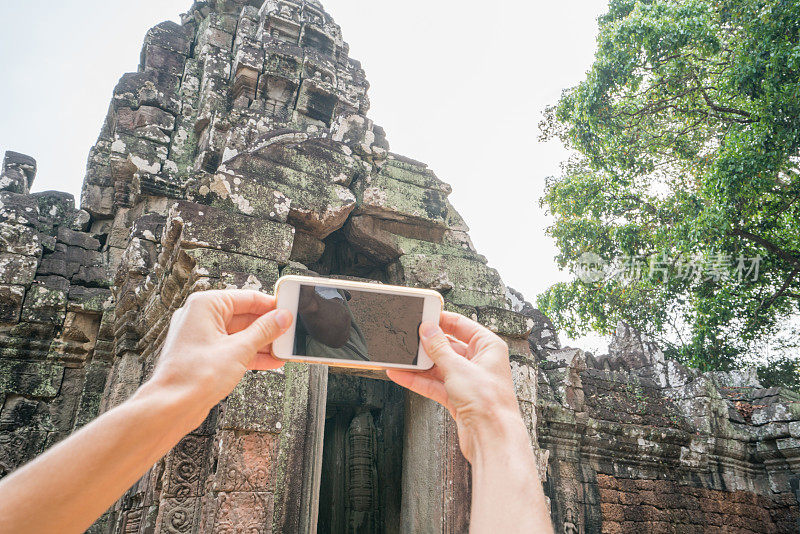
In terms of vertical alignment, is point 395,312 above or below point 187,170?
below

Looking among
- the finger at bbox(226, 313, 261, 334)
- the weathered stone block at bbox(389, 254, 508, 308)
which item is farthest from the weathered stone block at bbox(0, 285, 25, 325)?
the finger at bbox(226, 313, 261, 334)

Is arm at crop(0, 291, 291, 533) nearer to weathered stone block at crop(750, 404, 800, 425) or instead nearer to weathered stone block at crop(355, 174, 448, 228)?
weathered stone block at crop(355, 174, 448, 228)

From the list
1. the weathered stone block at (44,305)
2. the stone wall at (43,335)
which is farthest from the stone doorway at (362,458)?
the weathered stone block at (44,305)

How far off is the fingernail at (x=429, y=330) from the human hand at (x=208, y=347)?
308 millimetres

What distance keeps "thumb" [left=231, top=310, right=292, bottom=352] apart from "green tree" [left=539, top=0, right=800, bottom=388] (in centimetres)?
908

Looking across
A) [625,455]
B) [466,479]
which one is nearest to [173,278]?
[466,479]

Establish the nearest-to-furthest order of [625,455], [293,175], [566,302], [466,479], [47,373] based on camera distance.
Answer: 1. [466,479]
2. [293,175]
3. [47,373]
4. [625,455]
5. [566,302]

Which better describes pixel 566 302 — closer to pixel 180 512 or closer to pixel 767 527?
pixel 767 527

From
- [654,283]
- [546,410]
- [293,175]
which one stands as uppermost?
[654,283]

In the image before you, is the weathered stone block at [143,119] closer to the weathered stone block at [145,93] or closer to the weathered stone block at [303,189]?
the weathered stone block at [145,93]

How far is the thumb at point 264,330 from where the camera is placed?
3.32ft

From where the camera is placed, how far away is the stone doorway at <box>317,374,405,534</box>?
4.56 metres

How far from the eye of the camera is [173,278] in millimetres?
3299

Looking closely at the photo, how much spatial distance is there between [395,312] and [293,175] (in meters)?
2.50
